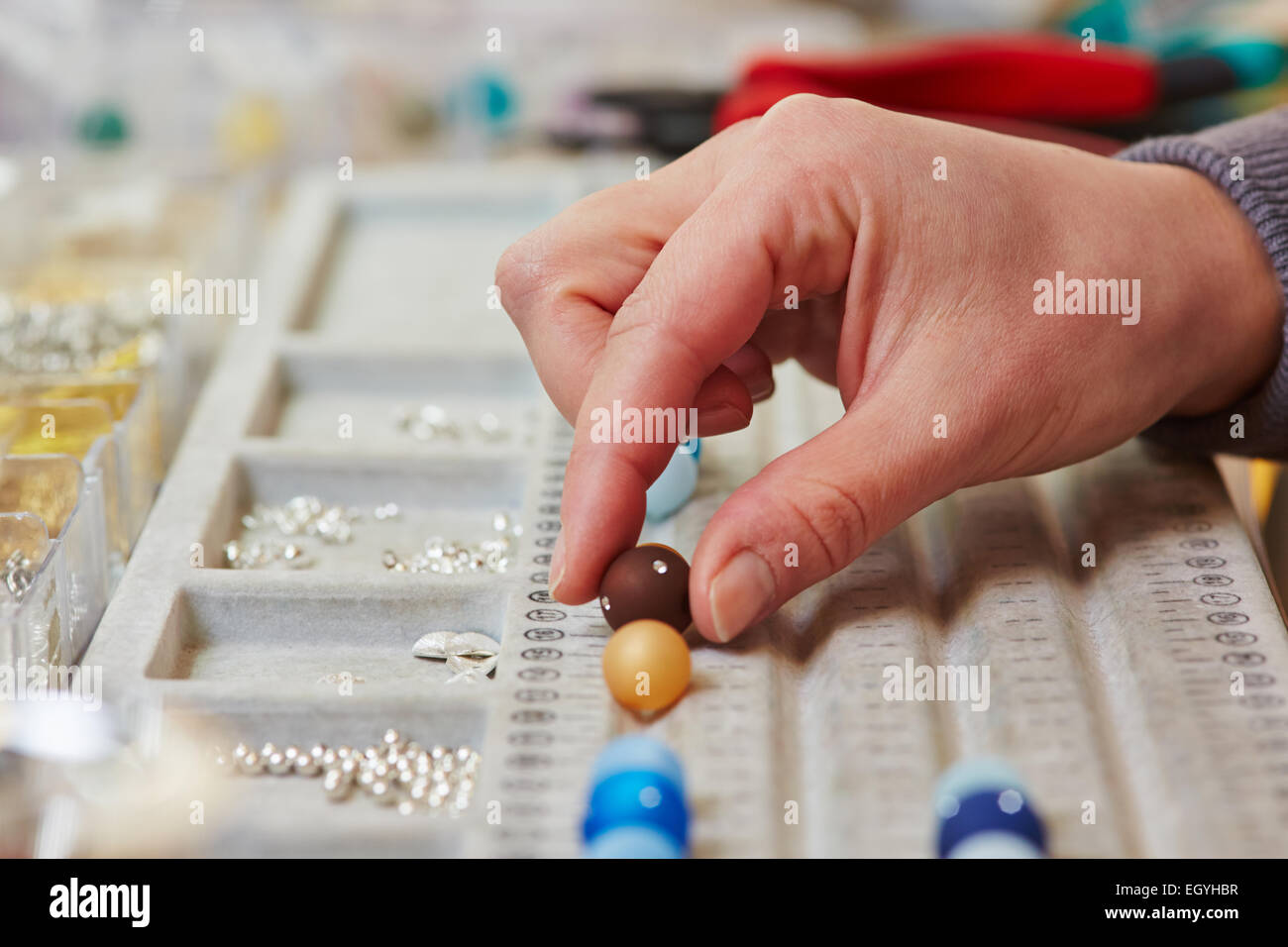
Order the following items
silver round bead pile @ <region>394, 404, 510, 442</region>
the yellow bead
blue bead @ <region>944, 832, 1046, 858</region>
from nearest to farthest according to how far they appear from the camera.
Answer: blue bead @ <region>944, 832, 1046, 858</region> < the yellow bead < silver round bead pile @ <region>394, 404, 510, 442</region>

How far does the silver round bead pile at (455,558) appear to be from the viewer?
0.84 meters

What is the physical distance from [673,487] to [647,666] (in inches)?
9.1

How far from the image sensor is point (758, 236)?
0.67 m

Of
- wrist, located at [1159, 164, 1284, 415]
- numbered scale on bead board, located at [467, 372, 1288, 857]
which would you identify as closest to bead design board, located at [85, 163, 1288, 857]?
numbered scale on bead board, located at [467, 372, 1288, 857]

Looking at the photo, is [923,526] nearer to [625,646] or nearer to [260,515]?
[625,646]

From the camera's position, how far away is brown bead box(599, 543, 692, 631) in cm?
66

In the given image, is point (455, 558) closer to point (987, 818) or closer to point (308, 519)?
point (308, 519)

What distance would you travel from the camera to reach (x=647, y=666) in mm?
625

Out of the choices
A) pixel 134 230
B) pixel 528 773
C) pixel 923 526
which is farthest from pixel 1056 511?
pixel 134 230

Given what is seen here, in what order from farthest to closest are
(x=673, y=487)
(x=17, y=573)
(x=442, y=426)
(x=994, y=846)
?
(x=442, y=426), (x=673, y=487), (x=17, y=573), (x=994, y=846)

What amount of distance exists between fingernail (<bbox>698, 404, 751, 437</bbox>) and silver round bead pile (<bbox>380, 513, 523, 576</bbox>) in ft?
0.53

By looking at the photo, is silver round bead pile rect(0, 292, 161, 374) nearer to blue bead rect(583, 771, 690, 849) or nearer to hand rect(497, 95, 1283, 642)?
hand rect(497, 95, 1283, 642)

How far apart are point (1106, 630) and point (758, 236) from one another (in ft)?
1.06

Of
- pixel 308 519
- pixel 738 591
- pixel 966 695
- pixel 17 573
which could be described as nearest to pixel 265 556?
pixel 308 519
